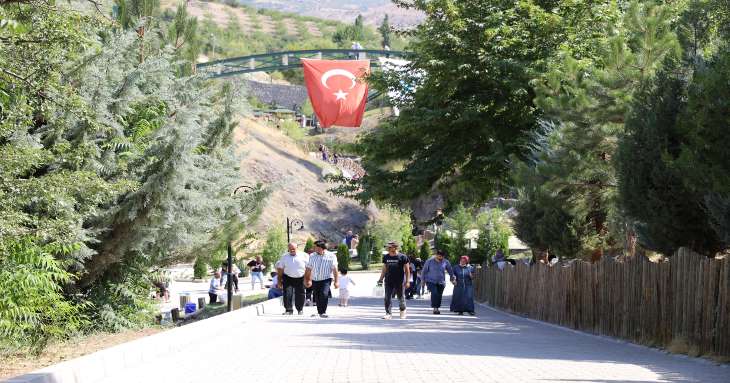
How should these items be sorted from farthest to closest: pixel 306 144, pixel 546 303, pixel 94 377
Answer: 1. pixel 306 144
2. pixel 546 303
3. pixel 94 377

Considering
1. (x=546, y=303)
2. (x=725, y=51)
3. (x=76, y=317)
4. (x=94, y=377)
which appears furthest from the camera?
(x=546, y=303)

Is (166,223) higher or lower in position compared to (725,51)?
lower

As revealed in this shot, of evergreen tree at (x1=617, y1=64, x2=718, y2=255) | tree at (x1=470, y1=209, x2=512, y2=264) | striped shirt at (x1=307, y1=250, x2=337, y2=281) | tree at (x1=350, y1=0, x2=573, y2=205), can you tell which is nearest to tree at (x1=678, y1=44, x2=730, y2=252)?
evergreen tree at (x1=617, y1=64, x2=718, y2=255)

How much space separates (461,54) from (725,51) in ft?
67.9

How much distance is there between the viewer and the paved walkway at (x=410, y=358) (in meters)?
11.5

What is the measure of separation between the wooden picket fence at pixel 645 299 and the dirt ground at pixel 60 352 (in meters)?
8.50

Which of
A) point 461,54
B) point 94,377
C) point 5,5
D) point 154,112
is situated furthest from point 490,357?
point 461,54

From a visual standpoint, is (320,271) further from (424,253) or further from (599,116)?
(424,253)

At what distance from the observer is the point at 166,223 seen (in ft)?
74.5

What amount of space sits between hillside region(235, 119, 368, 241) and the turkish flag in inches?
1643

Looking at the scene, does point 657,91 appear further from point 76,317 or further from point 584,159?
point 76,317

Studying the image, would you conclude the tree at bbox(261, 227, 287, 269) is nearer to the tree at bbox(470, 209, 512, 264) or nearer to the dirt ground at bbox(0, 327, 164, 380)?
the tree at bbox(470, 209, 512, 264)

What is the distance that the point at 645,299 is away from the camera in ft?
58.6

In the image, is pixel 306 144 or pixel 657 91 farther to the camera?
pixel 306 144
